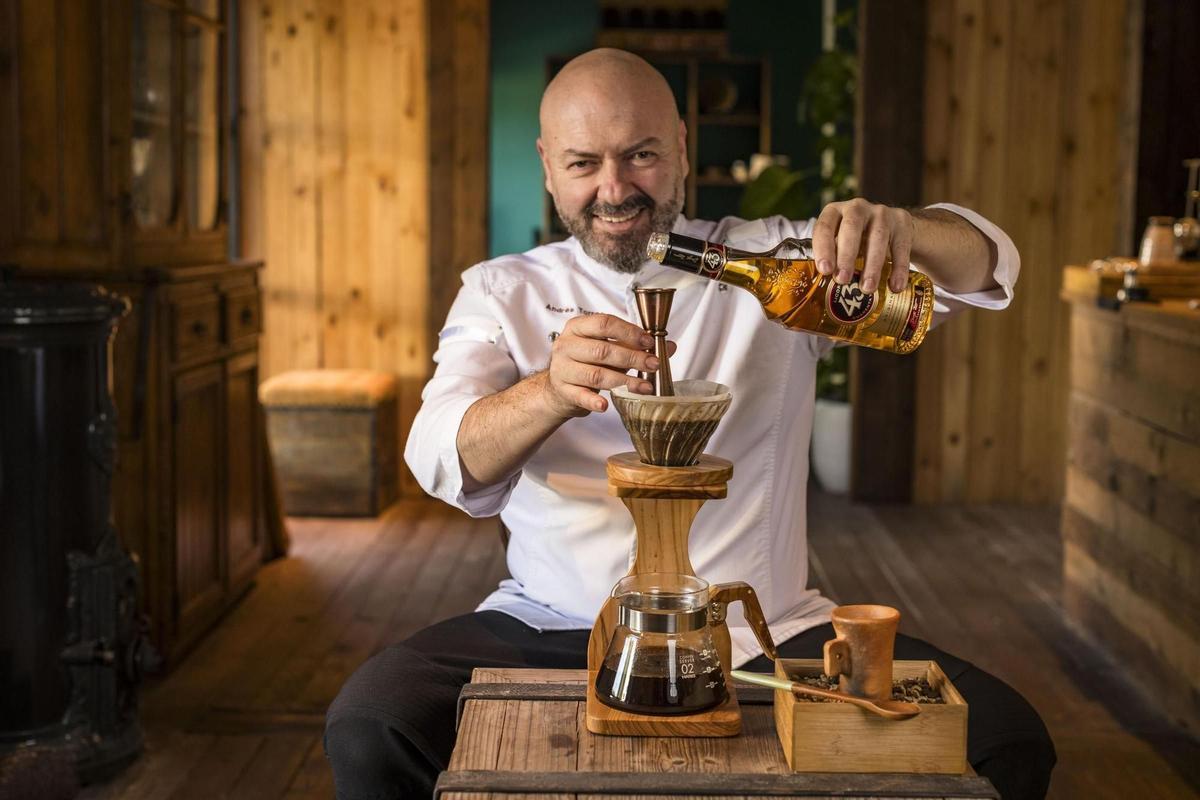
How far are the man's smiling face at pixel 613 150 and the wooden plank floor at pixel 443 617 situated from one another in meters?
1.26

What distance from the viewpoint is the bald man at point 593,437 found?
152cm

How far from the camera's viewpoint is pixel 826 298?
1.39 meters

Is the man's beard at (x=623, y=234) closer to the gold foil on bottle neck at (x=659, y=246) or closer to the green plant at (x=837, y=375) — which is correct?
the gold foil on bottle neck at (x=659, y=246)

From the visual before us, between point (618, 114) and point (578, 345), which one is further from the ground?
point (618, 114)

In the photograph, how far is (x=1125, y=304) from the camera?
3320mm

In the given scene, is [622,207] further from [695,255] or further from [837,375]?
[837,375]

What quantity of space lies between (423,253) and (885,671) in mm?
4105

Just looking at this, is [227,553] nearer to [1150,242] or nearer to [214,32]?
[214,32]

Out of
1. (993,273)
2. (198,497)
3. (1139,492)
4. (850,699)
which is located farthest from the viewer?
(198,497)

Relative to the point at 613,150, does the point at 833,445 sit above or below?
below

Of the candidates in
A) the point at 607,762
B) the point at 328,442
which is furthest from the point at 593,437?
the point at 328,442

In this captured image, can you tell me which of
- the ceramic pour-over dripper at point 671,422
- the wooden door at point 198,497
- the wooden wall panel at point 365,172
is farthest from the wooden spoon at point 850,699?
the wooden wall panel at point 365,172

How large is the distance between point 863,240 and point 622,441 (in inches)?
21.3

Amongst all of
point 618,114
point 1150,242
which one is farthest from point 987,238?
point 1150,242
